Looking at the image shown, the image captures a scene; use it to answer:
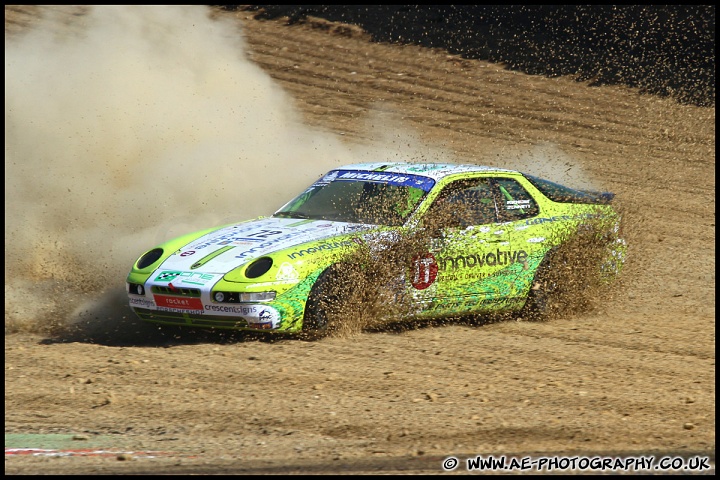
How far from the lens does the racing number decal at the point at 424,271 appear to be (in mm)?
7480

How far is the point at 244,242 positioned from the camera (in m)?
7.48

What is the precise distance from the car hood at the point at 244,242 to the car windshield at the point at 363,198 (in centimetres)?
18

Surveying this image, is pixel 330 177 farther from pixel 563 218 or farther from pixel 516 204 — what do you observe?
pixel 563 218

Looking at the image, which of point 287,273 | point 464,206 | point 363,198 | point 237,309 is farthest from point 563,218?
point 237,309

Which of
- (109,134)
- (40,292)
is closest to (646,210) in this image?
(109,134)

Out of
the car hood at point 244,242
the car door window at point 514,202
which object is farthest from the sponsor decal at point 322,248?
the car door window at point 514,202

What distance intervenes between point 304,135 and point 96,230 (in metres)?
4.38

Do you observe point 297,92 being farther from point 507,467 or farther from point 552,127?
point 507,467

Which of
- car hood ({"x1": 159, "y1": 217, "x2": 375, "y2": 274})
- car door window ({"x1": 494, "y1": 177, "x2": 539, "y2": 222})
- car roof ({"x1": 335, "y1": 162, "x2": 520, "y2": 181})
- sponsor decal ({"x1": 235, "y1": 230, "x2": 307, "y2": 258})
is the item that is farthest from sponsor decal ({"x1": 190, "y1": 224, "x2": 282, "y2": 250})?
car door window ({"x1": 494, "y1": 177, "x2": 539, "y2": 222})

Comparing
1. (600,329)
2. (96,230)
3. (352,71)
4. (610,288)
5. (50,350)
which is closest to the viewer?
(50,350)

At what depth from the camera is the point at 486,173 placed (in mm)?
8359

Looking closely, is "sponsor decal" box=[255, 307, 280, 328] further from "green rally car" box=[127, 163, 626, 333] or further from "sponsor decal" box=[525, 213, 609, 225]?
"sponsor decal" box=[525, 213, 609, 225]

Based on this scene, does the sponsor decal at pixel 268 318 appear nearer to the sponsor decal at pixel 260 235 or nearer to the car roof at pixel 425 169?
the sponsor decal at pixel 260 235

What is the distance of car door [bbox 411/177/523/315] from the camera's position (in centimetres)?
757
